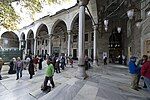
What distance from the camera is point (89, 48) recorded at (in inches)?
1260

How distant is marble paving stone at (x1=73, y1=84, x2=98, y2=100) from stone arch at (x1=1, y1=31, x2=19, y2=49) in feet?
157

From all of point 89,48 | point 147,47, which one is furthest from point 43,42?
point 147,47

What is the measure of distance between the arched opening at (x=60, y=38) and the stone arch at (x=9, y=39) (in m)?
17.9

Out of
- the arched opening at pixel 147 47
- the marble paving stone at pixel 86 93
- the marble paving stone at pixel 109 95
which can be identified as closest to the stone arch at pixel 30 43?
the arched opening at pixel 147 47

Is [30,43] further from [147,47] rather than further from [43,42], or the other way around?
[147,47]

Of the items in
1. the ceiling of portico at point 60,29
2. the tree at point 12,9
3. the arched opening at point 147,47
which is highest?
the ceiling of portico at point 60,29

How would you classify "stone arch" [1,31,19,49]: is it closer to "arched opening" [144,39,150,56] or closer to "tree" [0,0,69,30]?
"tree" [0,0,69,30]

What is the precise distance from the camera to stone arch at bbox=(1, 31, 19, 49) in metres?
53.7

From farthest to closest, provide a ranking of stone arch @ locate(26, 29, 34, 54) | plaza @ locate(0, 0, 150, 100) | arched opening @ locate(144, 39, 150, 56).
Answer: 1. stone arch @ locate(26, 29, 34, 54)
2. arched opening @ locate(144, 39, 150, 56)
3. plaza @ locate(0, 0, 150, 100)

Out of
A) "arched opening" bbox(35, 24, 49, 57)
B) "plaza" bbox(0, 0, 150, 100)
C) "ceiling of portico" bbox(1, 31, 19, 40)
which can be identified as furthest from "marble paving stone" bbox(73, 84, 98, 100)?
"ceiling of portico" bbox(1, 31, 19, 40)

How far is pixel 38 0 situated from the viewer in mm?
10914

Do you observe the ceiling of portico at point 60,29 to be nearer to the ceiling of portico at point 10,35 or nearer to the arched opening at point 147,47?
the ceiling of portico at point 10,35

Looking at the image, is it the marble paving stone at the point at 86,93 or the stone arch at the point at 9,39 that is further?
the stone arch at the point at 9,39

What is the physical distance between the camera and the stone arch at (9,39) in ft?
176
